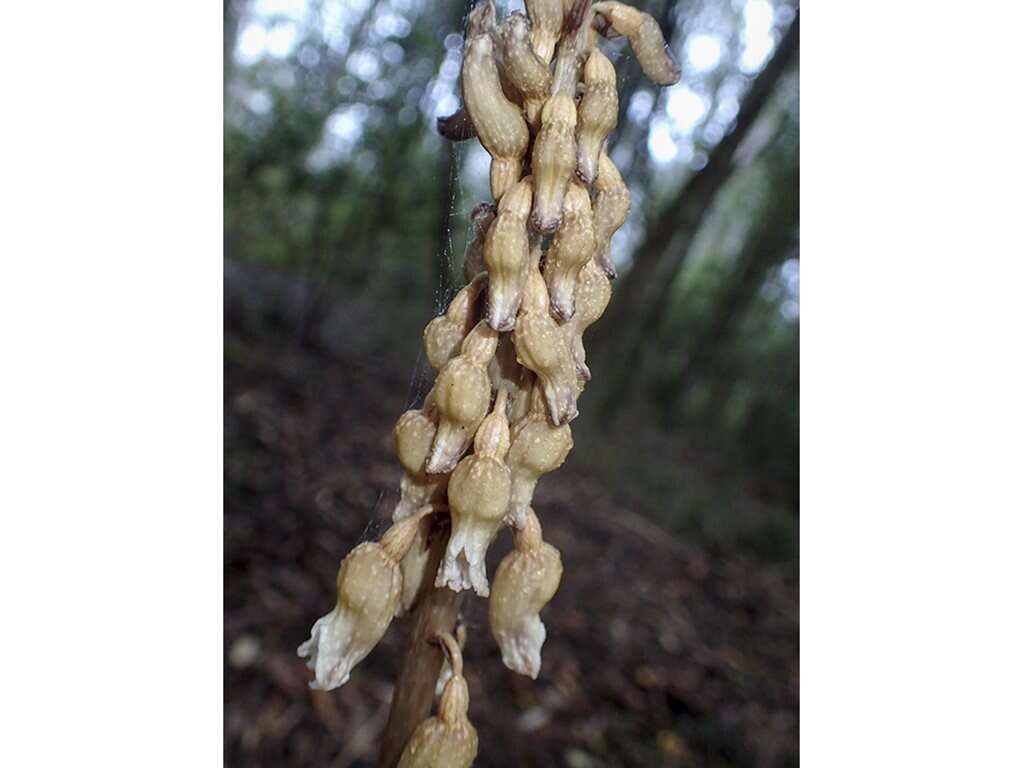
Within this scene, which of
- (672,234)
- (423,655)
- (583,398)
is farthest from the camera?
(583,398)

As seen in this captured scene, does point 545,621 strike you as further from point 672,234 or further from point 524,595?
point 524,595

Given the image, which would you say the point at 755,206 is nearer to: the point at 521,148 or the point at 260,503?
the point at 260,503

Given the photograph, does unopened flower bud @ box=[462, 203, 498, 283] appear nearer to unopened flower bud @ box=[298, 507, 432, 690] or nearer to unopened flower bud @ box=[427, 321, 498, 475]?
unopened flower bud @ box=[427, 321, 498, 475]

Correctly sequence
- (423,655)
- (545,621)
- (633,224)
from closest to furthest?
(423,655)
(545,621)
(633,224)

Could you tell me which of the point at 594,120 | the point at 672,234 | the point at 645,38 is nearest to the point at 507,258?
the point at 594,120

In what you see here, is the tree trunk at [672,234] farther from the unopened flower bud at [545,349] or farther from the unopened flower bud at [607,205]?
the unopened flower bud at [545,349]

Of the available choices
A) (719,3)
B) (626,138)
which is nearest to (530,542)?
(719,3)

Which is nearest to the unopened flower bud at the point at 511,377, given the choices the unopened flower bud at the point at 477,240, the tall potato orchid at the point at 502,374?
the tall potato orchid at the point at 502,374
